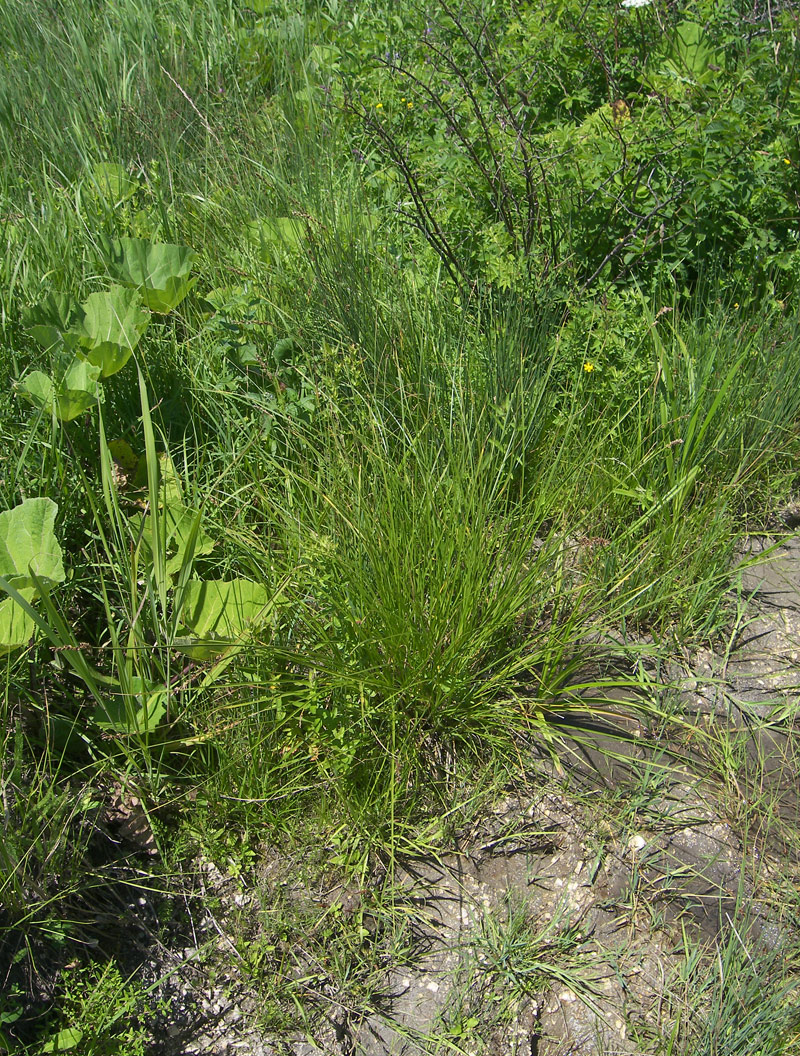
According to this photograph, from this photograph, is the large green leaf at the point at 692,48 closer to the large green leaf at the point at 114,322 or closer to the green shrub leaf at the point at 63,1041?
the large green leaf at the point at 114,322

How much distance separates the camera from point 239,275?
2.83 m

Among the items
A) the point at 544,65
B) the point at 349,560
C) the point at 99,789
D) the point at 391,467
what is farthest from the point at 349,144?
the point at 99,789

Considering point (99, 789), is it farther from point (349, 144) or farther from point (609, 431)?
point (349, 144)

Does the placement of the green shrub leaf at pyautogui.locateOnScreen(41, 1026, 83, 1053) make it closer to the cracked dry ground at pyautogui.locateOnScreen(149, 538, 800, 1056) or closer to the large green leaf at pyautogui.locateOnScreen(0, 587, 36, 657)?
the cracked dry ground at pyautogui.locateOnScreen(149, 538, 800, 1056)

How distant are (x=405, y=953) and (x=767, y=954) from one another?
73 cm

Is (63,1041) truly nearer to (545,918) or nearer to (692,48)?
(545,918)

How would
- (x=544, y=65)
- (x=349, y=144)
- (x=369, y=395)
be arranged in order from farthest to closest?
(x=349, y=144), (x=544, y=65), (x=369, y=395)

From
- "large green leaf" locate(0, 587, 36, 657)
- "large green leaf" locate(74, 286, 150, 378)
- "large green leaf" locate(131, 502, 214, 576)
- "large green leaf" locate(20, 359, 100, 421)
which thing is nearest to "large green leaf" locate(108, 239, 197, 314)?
"large green leaf" locate(74, 286, 150, 378)

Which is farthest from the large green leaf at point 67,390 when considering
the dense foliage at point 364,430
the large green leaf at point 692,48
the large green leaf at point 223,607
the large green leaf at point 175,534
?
the large green leaf at point 692,48

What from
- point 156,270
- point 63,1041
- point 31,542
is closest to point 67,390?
point 31,542

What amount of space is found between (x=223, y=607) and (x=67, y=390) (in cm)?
68

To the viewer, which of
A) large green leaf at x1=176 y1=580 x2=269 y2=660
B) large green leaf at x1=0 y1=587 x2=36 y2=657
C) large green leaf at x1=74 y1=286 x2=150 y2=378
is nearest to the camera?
large green leaf at x1=0 y1=587 x2=36 y2=657

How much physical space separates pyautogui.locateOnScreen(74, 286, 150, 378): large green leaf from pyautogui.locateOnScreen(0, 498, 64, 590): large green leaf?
53 centimetres

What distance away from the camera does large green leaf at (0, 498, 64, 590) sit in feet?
6.17
